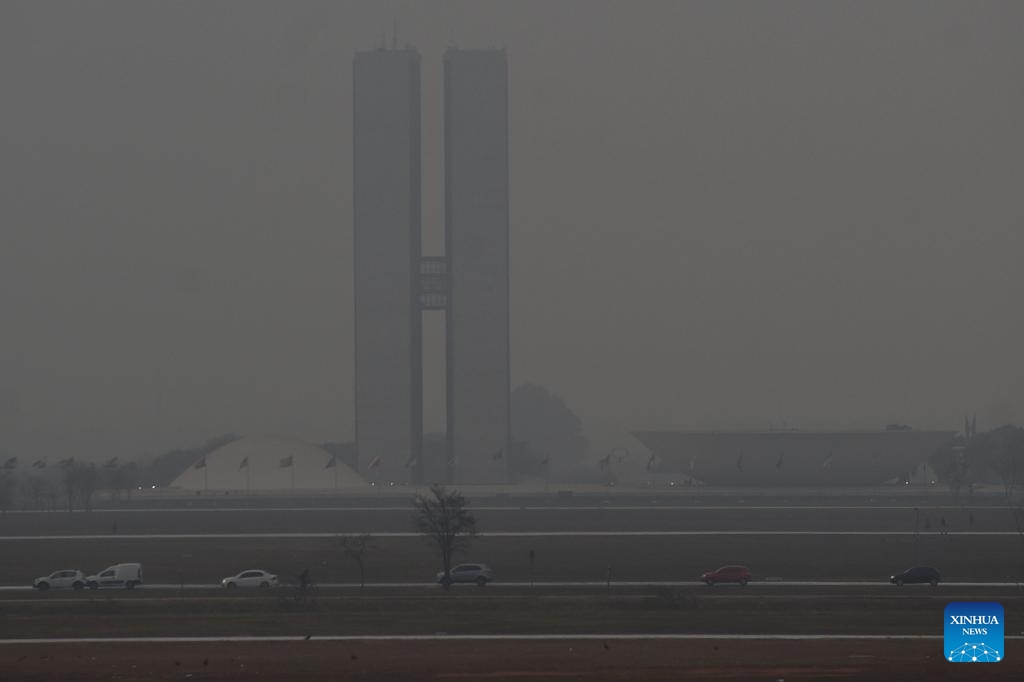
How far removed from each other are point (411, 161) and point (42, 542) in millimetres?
63903

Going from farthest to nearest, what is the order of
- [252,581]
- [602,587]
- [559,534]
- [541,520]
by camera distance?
1. [541,520]
2. [559,534]
3. [252,581]
4. [602,587]

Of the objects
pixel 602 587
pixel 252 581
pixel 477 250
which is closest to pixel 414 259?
pixel 477 250

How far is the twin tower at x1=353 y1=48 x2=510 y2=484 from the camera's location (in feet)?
396

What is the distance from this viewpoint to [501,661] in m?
30.6

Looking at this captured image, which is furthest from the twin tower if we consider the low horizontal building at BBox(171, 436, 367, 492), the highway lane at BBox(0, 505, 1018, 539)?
the highway lane at BBox(0, 505, 1018, 539)

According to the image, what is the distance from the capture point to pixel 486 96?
120875 millimetres

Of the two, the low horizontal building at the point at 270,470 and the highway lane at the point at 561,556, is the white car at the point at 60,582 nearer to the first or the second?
the highway lane at the point at 561,556

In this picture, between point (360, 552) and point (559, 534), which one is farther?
point (559, 534)

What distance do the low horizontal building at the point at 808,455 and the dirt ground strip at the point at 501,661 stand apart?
69.1 metres

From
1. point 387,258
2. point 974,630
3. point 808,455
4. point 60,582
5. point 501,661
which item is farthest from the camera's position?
point 387,258

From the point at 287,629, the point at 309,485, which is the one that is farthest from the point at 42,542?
the point at 309,485

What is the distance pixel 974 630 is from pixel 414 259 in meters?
101

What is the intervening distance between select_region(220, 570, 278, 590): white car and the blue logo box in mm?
24063

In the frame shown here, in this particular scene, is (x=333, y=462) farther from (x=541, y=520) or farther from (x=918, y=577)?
(x=918, y=577)
